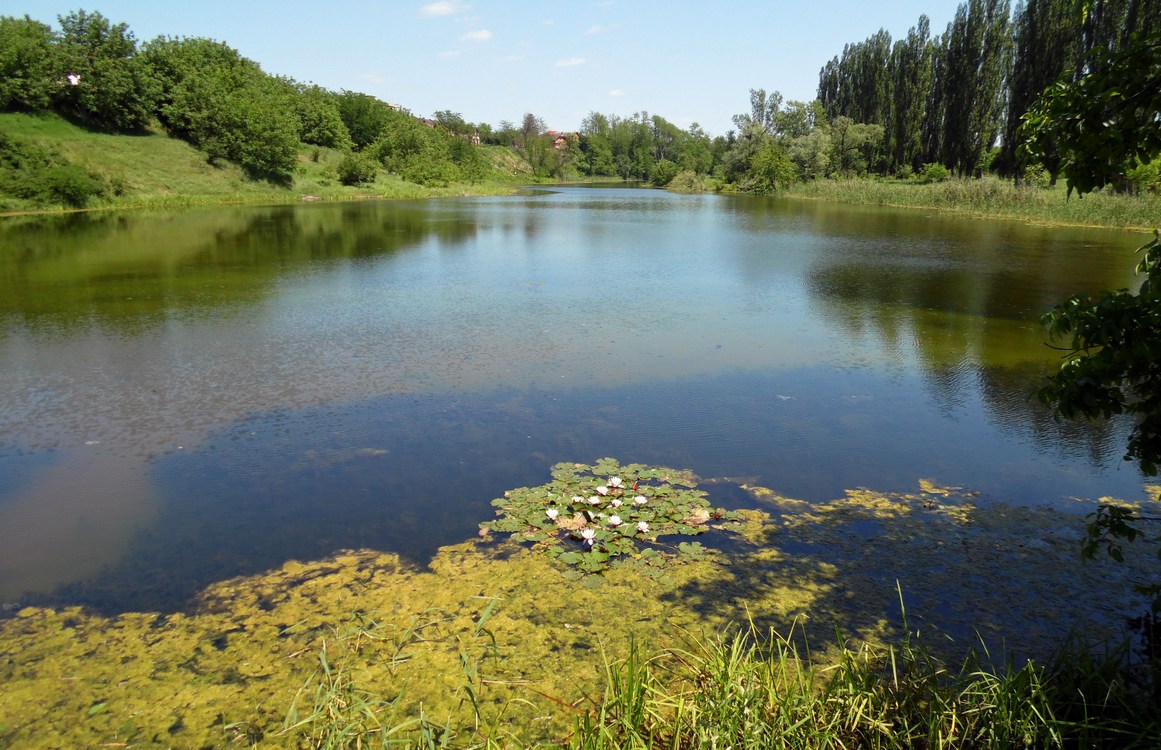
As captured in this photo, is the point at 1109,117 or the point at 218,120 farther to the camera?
the point at 218,120

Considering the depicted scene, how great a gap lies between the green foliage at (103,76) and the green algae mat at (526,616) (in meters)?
42.1

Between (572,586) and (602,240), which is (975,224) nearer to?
(602,240)

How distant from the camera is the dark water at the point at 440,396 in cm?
439

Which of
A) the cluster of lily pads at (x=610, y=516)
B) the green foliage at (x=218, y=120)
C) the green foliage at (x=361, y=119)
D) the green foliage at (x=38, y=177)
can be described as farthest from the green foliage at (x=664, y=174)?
the cluster of lily pads at (x=610, y=516)

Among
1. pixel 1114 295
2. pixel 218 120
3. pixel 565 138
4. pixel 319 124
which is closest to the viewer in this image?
pixel 1114 295

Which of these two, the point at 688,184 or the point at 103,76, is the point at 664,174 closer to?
the point at 688,184

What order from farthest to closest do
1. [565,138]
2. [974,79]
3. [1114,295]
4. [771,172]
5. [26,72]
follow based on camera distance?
[565,138] → [771,172] → [974,79] → [26,72] → [1114,295]

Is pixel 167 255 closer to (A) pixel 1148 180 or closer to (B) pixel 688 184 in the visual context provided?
(A) pixel 1148 180

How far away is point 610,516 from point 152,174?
37075mm

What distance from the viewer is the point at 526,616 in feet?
11.1

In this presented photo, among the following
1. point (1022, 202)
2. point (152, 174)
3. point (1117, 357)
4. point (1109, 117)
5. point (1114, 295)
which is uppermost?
point (152, 174)

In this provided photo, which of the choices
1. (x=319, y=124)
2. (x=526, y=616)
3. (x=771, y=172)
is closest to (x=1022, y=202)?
(x=771, y=172)

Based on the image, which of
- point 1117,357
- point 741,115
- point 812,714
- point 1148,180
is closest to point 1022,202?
point 1148,180

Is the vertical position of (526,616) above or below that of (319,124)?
below
